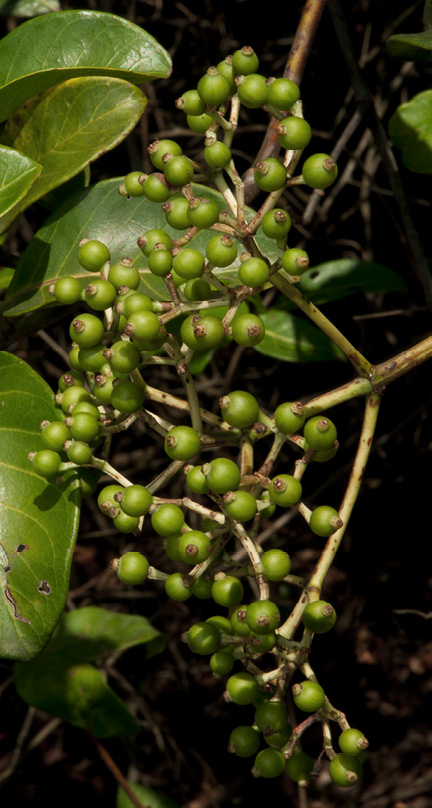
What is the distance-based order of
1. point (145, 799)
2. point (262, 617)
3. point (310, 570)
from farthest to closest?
point (310, 570) < point (145, 799) < point (262, 617)

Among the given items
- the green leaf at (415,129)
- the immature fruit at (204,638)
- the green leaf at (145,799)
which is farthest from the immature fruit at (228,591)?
the green leaf at (145,799)

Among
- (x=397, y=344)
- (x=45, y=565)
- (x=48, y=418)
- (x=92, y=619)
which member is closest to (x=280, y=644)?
(x=45, y=565)

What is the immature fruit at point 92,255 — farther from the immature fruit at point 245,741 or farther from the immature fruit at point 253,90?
the immature fruit at point 245,741

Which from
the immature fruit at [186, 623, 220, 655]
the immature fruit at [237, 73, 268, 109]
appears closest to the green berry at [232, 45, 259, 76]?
the immature fruit at [237, 73, 268, 109]

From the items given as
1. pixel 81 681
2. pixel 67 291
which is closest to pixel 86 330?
pixel 67 291

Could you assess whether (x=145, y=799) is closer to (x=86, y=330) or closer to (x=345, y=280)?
(x=345, y=280)

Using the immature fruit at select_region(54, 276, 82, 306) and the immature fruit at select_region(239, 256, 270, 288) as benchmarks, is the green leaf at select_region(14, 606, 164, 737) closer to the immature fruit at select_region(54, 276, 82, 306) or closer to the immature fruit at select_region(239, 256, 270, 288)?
the immature fruit at select_region(54, 276, 82, 306)
